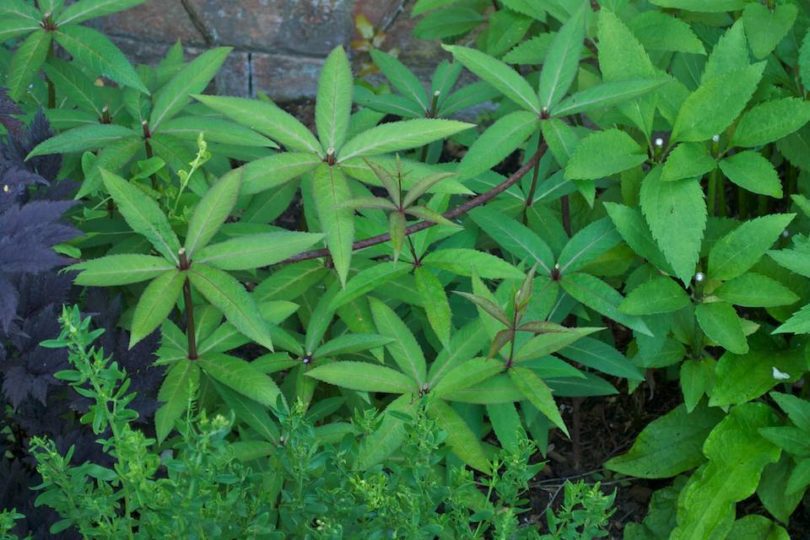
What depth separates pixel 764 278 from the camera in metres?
2.46

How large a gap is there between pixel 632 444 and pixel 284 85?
1888mm

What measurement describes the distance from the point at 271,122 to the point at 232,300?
1.46ft

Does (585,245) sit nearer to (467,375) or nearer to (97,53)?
(467,375)

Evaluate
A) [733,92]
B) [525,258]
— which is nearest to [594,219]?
[525,258]

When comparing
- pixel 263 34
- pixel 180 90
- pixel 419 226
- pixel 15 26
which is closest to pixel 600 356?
pixel 419 226

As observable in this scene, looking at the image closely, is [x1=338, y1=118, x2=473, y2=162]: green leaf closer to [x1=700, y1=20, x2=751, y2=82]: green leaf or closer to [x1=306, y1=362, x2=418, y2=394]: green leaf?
[x1=306, y1=362, x2=418, y2=394]: green leaf

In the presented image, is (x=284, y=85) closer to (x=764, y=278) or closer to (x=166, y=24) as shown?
(x=166, y=24)

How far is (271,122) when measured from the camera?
7.88 feet

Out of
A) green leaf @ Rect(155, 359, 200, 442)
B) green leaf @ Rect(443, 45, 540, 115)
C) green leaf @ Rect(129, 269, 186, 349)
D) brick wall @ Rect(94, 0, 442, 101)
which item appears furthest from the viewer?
brick wall @ Rect(94, 0, 442, 101)

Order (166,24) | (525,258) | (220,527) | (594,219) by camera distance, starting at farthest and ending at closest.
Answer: (166,24), (594,219), (525,258), (220,527)

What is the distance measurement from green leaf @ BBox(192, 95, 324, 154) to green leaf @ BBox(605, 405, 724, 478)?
3.42 ft

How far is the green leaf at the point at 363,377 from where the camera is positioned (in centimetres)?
237

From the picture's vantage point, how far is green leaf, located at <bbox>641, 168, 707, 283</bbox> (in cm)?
235

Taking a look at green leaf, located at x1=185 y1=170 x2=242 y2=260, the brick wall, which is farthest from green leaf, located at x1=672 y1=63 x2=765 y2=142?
the brick wall
